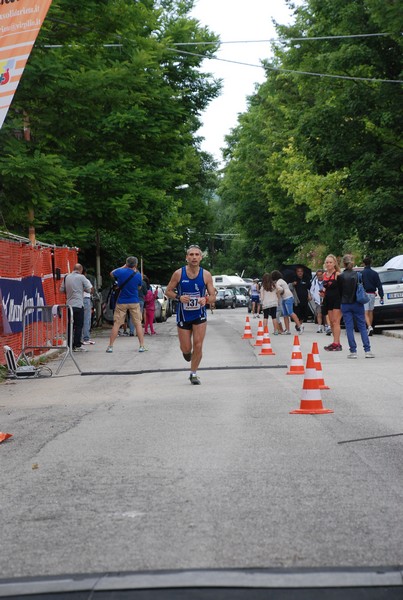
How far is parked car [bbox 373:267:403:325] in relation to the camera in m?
28.9

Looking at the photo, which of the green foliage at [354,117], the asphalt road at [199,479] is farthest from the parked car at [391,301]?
the asphalt road at [199,479]

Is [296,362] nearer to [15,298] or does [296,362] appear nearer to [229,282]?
[15,298]

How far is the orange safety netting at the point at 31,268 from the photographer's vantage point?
61.3ft

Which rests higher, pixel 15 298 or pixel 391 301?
pixel 15 298

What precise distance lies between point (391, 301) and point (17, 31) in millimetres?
17994

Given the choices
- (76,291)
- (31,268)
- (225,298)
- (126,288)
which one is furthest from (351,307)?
(225,298)

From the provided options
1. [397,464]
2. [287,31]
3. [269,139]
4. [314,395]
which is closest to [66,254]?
[314,395]

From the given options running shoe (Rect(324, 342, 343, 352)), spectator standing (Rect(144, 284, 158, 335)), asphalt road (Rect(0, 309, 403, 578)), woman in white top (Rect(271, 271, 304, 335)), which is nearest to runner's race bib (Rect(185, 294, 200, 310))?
asphalt road (Rect(0, 309, 403, 578))

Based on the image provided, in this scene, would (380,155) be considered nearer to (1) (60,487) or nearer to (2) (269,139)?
(2) (269,139)

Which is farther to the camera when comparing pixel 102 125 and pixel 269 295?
pixel 102 125

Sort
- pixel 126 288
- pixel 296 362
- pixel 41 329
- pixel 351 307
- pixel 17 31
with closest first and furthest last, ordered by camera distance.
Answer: pixel 17 31
pixel 296 362
pixel 351 307
pixel 41 329
pixel 126 288

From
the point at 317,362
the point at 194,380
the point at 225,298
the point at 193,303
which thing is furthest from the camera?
the point at 225,298

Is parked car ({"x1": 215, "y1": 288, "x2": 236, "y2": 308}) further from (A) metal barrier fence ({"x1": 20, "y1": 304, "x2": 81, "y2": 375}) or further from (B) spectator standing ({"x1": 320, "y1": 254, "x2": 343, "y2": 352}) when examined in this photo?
(B) spectator standing ({"x1": 320, "y1": 254, "x2": 343, "y2": 352})

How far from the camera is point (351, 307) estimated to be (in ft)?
66.7
